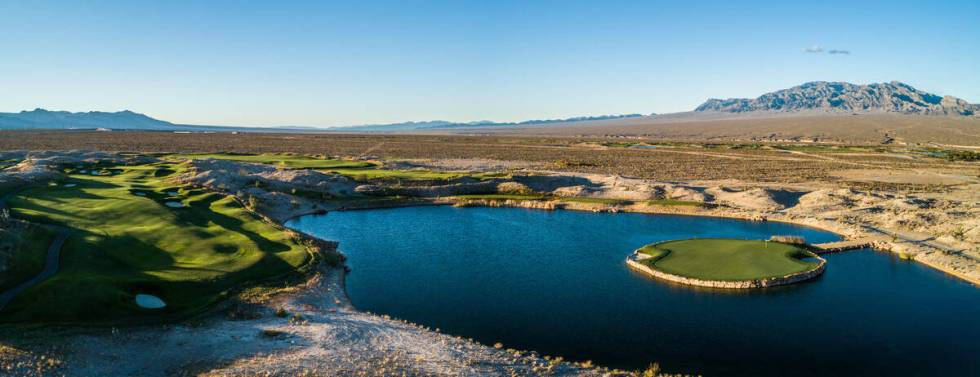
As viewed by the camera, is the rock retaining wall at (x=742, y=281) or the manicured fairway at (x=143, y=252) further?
the rock retaining wall at (x=742, y=281)

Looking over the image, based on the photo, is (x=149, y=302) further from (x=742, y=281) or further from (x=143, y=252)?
(x=742, y=281)

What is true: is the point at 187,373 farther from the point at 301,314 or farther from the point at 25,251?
the point at 25,251

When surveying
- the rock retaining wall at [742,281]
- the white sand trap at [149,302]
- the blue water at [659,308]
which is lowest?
the blue water at [659,308]

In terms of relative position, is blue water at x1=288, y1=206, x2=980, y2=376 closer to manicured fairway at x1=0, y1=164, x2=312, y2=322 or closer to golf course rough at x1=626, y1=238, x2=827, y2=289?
golf course rough at x1=626, y1=238, x2=827, y2=289

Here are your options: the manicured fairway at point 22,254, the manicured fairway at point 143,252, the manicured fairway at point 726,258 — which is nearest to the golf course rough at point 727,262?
the manicured fairway at point 726,258

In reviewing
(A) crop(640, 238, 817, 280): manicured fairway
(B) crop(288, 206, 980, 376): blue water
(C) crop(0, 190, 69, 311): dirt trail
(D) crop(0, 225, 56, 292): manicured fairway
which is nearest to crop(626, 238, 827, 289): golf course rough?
(A) crop(640, 238, 817, 280): manicured fairway

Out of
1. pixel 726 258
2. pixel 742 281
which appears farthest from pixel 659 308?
pixel 726 258

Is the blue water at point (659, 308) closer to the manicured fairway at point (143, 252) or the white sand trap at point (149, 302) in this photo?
the manicured fairway at point (143, 252)
